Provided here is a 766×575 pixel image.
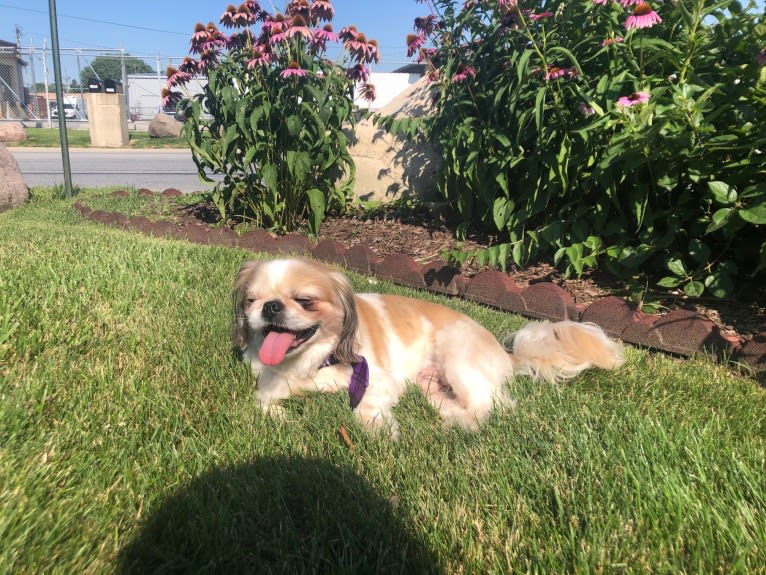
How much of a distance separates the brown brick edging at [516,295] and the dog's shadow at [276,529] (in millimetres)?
2261

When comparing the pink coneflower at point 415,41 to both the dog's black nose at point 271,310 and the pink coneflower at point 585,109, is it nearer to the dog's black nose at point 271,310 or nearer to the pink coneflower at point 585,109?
the pink coneflower at point 585,109

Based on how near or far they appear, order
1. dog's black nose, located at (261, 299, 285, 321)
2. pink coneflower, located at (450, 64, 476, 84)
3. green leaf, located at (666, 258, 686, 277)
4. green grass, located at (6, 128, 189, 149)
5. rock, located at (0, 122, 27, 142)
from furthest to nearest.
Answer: rock, located at (0, 122, 27, 142)
green grass, located at (6, 128, 189, 149)
pink coneflower, located at (450, 64, 476, 84)
green leaf, located at (666, 258, 686, 277)
dog's black nose, located at (261, 299, 285, 321)

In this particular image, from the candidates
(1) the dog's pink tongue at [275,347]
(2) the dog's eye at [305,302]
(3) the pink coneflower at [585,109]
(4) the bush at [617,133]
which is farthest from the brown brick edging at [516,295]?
(1) the dog's pink tongue at [275,347]

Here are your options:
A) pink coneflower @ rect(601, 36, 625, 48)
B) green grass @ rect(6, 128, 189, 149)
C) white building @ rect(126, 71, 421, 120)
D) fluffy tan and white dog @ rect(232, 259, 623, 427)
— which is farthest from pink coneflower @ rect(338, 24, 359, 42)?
white building @ rect(126, 71, 421, 120)

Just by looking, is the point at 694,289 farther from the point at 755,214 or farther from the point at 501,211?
the point at 501,211

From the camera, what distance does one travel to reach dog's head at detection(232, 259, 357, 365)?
2.39 m

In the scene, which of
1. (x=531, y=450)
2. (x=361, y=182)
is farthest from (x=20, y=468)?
(x=361, y=182)

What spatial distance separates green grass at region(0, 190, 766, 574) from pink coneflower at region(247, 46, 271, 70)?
3.42 m

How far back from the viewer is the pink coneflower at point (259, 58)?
17.7ft

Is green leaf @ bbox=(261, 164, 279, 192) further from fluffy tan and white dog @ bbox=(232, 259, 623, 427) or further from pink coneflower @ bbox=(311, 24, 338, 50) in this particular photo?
fluffy tan and white dog @ bbox=(232, 259, 623, 427)

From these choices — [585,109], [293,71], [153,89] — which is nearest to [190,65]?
[293,71]

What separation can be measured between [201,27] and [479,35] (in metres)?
3.09

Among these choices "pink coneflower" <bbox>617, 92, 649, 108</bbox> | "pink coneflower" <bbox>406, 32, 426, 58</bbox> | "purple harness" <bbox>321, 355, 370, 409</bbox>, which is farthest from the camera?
A: "pink coneflower" <bbox>406, 32, 426, 58</bbox>

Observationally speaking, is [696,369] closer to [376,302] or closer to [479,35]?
[376,302]
